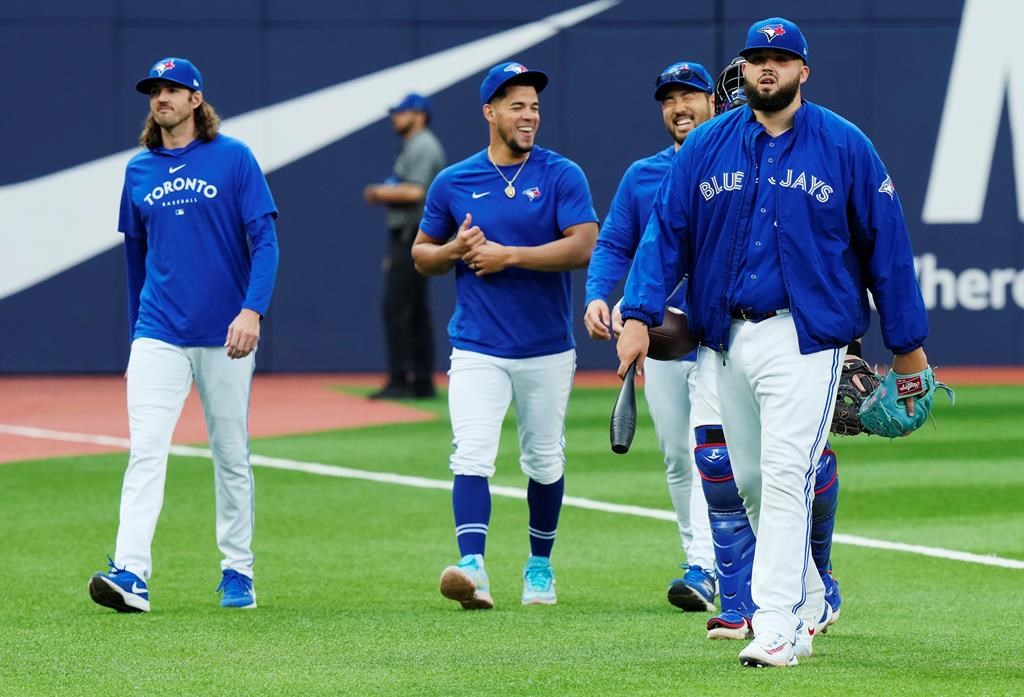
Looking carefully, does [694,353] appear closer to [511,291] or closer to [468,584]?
[511,291]

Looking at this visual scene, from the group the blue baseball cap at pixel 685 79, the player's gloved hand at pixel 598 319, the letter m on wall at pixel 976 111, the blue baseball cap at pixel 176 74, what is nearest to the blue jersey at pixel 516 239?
the blue baseball cap at pixel 685 79

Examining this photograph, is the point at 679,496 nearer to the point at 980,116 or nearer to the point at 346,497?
the point at 346,497

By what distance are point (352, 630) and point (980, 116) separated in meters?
14.6

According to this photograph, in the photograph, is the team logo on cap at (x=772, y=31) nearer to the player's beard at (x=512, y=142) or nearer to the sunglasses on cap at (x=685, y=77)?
the sunglasses on cap at (x=685, y=77)

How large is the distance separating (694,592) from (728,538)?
0.98 meters

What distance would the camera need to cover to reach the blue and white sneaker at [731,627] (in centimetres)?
690

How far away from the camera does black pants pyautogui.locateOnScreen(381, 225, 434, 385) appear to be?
17094mm

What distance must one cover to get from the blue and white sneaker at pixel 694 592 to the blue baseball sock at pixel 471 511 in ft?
2.77

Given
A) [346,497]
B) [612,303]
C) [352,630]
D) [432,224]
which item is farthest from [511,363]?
[612,303]

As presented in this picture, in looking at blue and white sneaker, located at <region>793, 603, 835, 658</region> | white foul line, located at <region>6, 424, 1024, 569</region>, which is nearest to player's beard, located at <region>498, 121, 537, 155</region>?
blue and white sneaker, located at <region>793, 603, 835, 658</region>

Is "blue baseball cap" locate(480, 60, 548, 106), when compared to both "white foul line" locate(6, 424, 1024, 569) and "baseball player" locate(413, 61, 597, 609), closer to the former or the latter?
"baseball player" locate(413, 61, 597, 609)

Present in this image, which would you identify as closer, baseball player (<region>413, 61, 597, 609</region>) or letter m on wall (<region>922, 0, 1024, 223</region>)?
baseball player (<region>413, 61, 597, 609</region>)

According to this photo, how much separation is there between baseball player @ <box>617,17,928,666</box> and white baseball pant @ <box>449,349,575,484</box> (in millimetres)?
1773

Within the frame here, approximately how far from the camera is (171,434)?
316 inches
